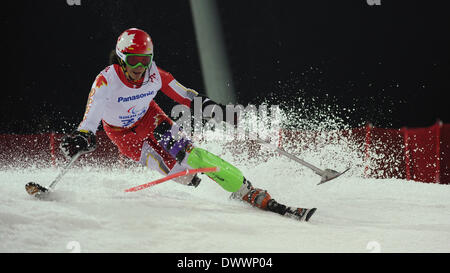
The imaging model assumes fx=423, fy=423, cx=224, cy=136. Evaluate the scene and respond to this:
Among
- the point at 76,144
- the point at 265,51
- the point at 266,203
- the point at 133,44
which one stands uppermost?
the point at 265,51

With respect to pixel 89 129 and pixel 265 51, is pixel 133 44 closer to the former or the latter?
pixel 89 129

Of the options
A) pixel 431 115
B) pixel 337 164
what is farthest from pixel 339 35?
pixel 337 164

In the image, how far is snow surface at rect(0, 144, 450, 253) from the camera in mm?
2232

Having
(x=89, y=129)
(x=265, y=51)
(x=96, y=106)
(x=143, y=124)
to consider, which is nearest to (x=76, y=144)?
(x=89, y=129)

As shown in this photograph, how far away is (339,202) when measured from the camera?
4379 millimetres

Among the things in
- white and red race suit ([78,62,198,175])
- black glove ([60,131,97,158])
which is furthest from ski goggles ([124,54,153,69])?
black glove ([60,131,97,158])

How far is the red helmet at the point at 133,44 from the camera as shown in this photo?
10.6 feet

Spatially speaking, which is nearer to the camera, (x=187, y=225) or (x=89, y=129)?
(x=187, y=225)

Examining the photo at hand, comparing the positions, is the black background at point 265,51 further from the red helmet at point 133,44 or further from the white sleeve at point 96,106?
the white sleeve at point 96,106

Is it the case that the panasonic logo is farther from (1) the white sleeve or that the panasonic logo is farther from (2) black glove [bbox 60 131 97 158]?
(2) black glove [bbox 60 131 97 158]

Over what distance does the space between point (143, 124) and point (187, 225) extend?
1.34m

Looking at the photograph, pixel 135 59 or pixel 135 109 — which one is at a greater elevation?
pixel 135 59

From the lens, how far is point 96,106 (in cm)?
322

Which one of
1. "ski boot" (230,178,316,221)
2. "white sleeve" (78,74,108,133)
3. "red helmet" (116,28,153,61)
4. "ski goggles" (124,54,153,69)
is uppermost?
"red helmet" (116,28,153,61)
